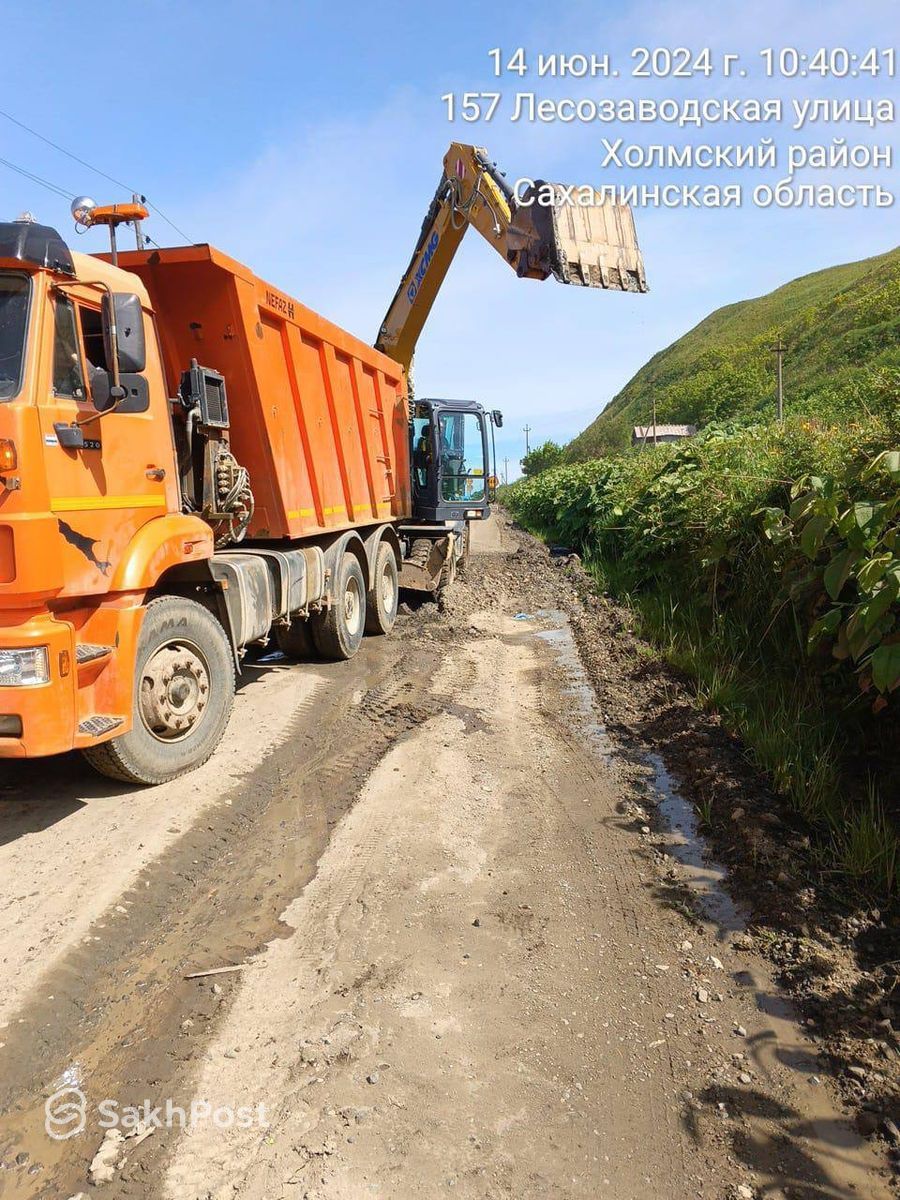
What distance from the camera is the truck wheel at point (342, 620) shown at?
7.75m

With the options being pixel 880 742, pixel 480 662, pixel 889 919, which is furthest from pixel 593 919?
pixel 480 662

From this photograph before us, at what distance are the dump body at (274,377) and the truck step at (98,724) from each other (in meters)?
2.60

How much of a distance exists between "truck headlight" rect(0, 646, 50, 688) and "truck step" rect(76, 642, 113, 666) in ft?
0.80

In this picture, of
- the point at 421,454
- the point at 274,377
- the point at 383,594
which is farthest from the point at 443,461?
the point at 274,377

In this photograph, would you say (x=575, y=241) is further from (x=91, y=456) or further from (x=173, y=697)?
(x=173, y=697)

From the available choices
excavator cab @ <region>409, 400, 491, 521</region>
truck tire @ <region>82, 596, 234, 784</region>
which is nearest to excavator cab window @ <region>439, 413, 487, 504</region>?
excavator cab @ <region>409, 400, 491, 521</region>

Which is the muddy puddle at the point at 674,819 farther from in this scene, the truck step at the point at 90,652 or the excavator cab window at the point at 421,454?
the excavator cab window at the point at 421,454

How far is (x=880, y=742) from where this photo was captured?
4559mm

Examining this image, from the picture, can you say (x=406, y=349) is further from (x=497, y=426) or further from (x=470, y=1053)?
(x=470, y=1053)

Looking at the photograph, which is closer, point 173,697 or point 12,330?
point 12,330

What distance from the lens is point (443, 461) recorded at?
1117 centimetres

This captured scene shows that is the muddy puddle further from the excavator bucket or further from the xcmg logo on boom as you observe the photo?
the xcmg logo on boom

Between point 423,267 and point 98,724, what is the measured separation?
9221mm

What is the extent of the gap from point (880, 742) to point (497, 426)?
836 cm
